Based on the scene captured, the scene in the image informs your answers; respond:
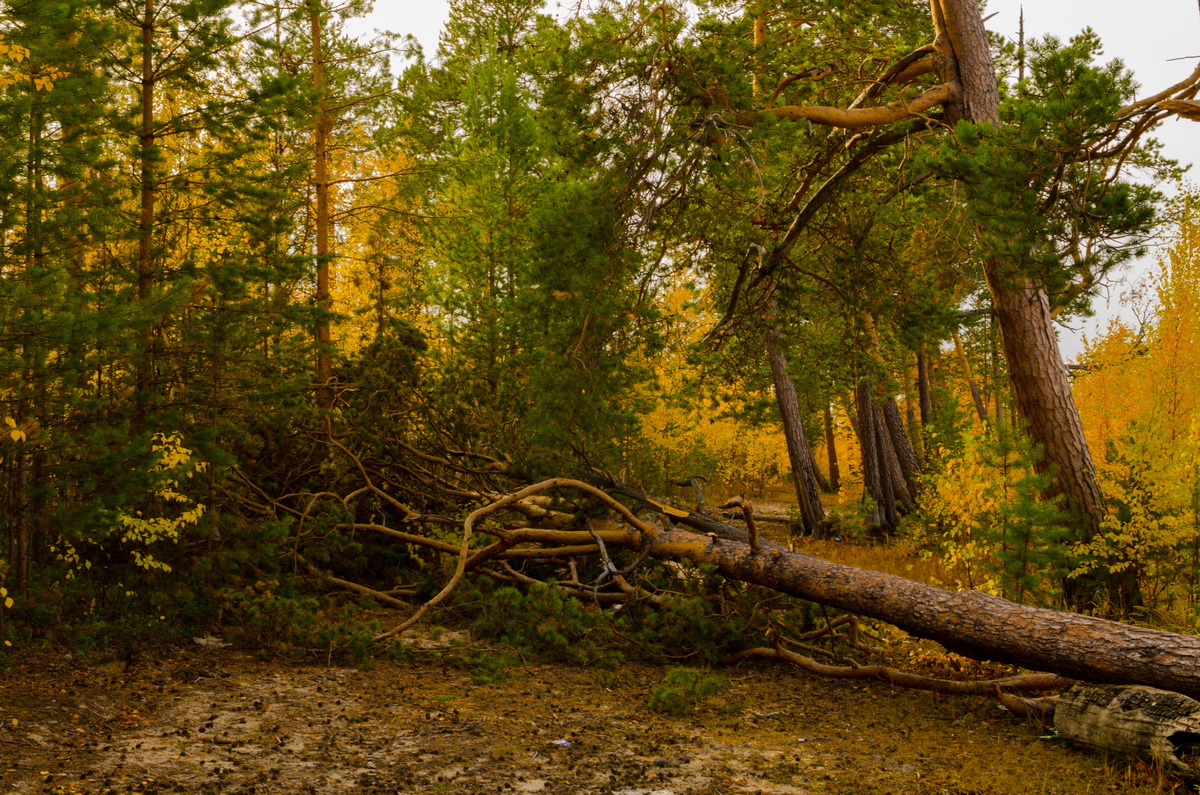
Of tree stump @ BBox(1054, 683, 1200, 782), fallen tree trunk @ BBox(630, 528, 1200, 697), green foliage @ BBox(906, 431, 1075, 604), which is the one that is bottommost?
tree stump @ BBox(1054, 683, 1200, 782)


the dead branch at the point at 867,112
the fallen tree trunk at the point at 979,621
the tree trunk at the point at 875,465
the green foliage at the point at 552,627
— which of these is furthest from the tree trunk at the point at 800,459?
the green foliage at the point at 552,627

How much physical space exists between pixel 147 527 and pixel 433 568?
3.18 metres

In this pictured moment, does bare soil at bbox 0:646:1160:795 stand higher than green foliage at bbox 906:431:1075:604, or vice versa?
green foliage at bbox 906:431:1075:604

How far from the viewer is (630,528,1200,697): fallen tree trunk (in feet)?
16.2

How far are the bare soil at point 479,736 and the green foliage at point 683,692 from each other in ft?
0.29

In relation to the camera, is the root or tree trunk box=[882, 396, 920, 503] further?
tree trunk box=[882, 396, 920, 503]

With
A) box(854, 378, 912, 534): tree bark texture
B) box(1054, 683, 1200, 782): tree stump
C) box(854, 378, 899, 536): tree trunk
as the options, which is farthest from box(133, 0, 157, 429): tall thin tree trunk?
box(854, 378, 899, 536): tree trunk

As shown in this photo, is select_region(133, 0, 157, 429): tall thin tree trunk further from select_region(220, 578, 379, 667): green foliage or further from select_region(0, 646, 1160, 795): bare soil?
select_region(0, 646, 1160, 795): bare soil

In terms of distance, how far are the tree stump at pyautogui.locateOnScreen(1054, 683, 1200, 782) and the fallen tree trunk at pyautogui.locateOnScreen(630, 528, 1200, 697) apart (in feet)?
0.50

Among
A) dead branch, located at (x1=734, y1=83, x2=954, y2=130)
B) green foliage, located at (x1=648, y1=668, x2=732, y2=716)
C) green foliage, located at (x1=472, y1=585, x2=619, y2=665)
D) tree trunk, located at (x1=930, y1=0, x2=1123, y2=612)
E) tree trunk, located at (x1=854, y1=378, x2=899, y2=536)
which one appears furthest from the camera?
tree trunk, located at (x1=854, y1=378, x2=899, y2=536)

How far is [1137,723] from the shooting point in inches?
182

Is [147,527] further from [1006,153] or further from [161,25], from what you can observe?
[1006,153]

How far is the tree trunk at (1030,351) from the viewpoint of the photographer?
7621mm

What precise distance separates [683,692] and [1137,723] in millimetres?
2562
